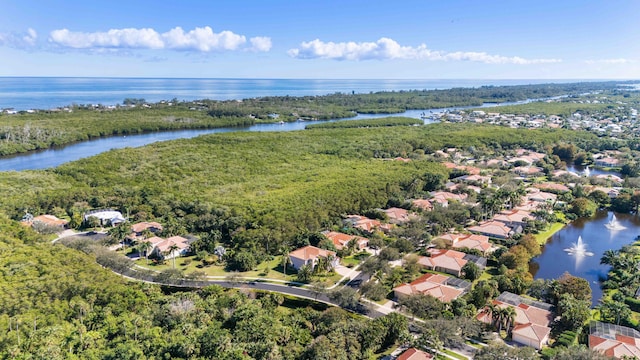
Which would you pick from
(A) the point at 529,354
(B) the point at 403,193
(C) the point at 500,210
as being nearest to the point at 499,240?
(C) the point at 500,210

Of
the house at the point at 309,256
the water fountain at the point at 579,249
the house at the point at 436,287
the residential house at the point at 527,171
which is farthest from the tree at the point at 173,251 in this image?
the residential house at the point at 527,171

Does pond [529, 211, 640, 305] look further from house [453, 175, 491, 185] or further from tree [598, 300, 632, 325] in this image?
house [453, 175, 491, 185]

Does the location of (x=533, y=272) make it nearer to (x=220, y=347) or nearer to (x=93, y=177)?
(x=220, y=347)

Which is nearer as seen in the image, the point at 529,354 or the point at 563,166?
the point at 529,354

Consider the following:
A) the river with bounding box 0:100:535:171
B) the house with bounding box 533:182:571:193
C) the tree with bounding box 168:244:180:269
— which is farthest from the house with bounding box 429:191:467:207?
the river with bounding box 0:100:535:171

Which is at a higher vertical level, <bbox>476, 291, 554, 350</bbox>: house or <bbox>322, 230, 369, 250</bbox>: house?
<bbox>322, 230, 369, 250</bbox>: house

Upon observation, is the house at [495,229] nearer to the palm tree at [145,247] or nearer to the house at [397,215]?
the house at [397,215]
